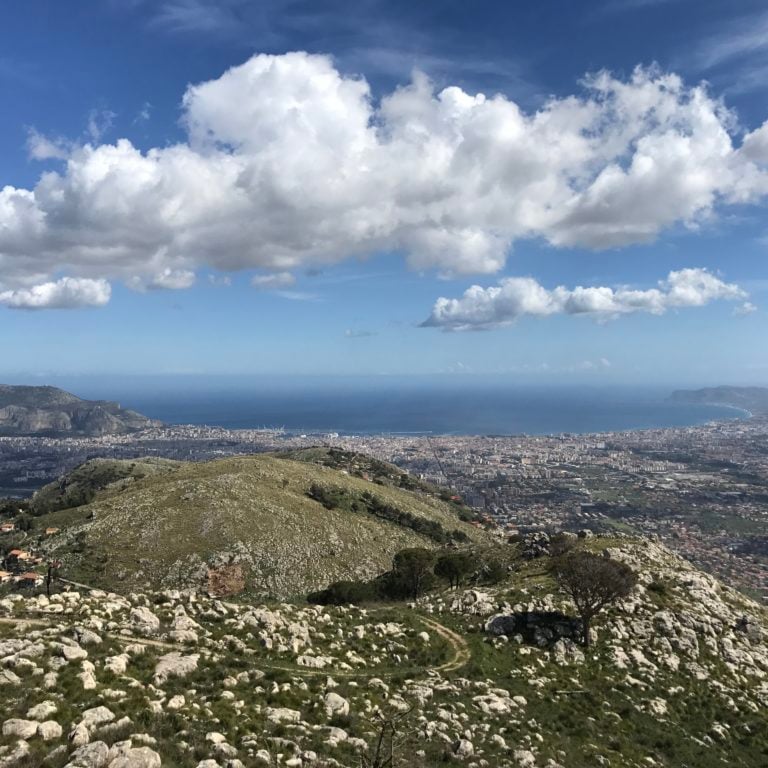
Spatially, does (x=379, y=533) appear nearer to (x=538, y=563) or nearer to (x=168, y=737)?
(x=538, y=563)

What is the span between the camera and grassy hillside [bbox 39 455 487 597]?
59281mm

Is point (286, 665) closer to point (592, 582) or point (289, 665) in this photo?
point (289, 665)

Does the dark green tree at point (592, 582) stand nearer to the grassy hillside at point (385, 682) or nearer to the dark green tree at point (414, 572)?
the grassy hillside at point (385, 682)

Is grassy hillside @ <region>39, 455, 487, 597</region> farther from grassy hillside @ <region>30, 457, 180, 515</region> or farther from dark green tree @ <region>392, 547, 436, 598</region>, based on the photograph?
grassy hillside @ <region>30, 457, 180, 515</region>

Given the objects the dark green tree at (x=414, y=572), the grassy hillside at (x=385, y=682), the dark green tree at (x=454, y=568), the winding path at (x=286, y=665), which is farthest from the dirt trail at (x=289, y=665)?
the dark green tree at (x=454, y=568)

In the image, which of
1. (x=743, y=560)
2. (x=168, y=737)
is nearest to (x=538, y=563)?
(x=168, y=737)

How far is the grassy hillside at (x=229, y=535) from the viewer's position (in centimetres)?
5928

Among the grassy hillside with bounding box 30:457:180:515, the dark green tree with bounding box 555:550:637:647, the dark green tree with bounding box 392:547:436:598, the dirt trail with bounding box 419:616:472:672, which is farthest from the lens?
the grassy hillside with bounding box 30:457:180:515

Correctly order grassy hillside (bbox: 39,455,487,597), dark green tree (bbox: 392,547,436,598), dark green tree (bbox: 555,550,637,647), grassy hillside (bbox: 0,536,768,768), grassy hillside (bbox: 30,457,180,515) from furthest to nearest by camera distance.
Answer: grassy hillside (bbox: 30,457,180,515), grassy hillside (bbox: 39,455,487,597), dark green tree (bbox: 392,547,436,598), dark green tree (bbox: 555,550,637,647), grassy hillside (bbox: 0,536,768,768)

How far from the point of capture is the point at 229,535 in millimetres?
66062

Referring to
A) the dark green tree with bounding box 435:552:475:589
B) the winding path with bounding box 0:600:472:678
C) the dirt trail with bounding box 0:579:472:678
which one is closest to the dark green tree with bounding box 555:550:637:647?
the dirt trail with bounding box 0:579:472:678

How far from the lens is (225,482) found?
8144 centimetres

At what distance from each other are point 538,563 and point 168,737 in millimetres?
39872

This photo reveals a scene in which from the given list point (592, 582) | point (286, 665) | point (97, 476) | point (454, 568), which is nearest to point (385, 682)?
point (286, 665)
